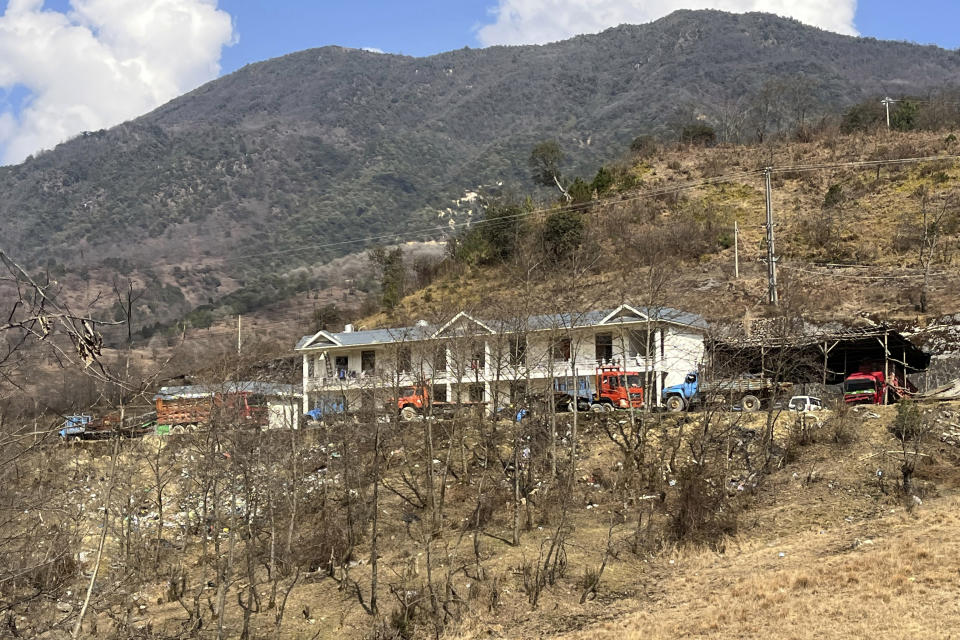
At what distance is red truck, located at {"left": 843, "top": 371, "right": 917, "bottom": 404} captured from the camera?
31.3 m

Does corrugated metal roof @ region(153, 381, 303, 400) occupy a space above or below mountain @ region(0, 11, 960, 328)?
below

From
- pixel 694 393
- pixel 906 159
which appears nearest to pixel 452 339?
pixel 694 393

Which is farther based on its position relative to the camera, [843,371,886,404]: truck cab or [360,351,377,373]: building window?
[360,351,377,373]: building window

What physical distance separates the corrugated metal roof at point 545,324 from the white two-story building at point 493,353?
51mm

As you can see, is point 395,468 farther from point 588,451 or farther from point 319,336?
point 319,336

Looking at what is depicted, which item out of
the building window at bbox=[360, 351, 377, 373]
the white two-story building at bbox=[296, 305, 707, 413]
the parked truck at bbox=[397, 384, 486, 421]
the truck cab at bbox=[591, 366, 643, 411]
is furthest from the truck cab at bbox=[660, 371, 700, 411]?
the building window at bbox=[360, 351, 377, 373]

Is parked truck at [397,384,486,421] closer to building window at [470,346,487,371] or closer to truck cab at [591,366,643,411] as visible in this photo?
building window at [470,346,487,371]

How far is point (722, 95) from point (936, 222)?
111 m

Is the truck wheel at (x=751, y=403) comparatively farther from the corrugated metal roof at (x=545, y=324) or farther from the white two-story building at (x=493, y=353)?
the corrugated metal roof at (x=545, y=324)

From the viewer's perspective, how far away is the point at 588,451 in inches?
1161

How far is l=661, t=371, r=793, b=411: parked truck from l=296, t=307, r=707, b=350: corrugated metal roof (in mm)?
2935

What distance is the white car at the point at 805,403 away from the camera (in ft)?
105

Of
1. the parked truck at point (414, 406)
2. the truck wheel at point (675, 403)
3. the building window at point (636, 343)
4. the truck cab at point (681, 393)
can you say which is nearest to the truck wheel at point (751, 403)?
the truck cab at point (681, 393)

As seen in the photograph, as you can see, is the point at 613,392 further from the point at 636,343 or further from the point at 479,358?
the point at 479,358
